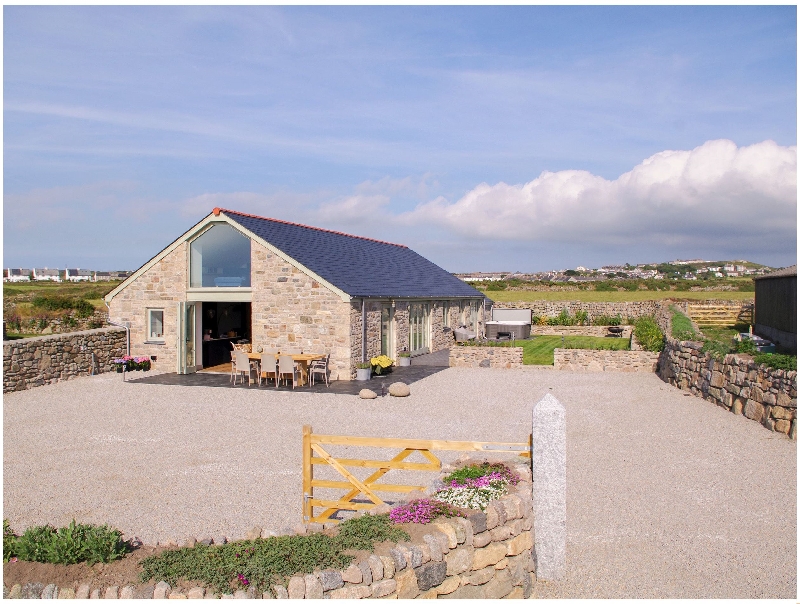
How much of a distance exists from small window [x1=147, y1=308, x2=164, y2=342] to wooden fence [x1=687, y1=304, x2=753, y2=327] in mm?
29652

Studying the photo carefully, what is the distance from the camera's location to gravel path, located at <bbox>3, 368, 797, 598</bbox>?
6941 millimetres

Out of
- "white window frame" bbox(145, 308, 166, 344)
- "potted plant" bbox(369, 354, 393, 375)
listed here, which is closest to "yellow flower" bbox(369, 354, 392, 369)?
"potted plant" bbox(369, 354, 393, 375)

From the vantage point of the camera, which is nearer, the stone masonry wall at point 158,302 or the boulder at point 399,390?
the boulder at point 399,390

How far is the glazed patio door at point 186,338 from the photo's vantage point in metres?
21.3

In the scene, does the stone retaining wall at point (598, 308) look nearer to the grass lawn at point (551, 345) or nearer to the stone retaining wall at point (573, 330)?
the stone retaining wall at point (573, 330)

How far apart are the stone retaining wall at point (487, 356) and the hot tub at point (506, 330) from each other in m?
9.57

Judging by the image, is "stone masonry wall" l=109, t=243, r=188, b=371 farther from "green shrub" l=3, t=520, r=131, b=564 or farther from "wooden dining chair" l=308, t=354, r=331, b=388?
"green shrub" l=3, t=520, r=131, b=564

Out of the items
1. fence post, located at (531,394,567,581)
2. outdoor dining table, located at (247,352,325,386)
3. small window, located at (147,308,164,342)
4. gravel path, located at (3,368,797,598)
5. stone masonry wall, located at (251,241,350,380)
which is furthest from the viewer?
small window, located at (147,308,164,342)

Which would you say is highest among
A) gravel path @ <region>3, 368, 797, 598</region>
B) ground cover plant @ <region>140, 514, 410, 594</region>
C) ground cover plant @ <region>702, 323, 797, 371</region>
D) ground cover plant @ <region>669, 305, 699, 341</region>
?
ground cover plant @ <region>669, 305, 699, 341</region>

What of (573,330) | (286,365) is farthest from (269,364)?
(573,330)

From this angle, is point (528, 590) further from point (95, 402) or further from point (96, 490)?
point (95, 402)

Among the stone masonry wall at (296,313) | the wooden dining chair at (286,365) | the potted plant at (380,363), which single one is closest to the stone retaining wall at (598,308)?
the potted plant at (380,363)

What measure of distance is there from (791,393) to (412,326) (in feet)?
47.4

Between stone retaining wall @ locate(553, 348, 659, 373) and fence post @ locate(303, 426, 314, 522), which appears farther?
stone retaining wall @ locate(553, 348, 659, 373)
